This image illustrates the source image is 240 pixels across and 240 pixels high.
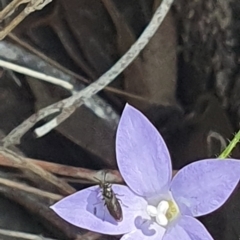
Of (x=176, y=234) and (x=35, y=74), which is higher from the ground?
(x=35, y=74)

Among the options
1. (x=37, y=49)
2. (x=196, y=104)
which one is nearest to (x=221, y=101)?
(x=196, y=104)

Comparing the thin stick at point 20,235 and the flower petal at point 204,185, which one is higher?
the thin stick at point 20,235

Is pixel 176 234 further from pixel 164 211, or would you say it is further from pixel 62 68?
pixel 62 68

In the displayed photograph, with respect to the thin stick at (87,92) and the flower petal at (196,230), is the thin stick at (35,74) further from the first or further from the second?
the flower petal at (196,230)

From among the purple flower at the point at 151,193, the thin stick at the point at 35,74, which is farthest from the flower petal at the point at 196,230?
the thin stick at the point at 35,74

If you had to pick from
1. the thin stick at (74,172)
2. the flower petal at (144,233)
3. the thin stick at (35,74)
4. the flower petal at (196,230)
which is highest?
the thin stick at (35,74)

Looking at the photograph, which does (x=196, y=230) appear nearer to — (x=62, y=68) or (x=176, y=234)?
(x=176, y=234)

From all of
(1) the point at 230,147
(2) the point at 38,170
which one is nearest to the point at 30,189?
(2) the point at 38,170
